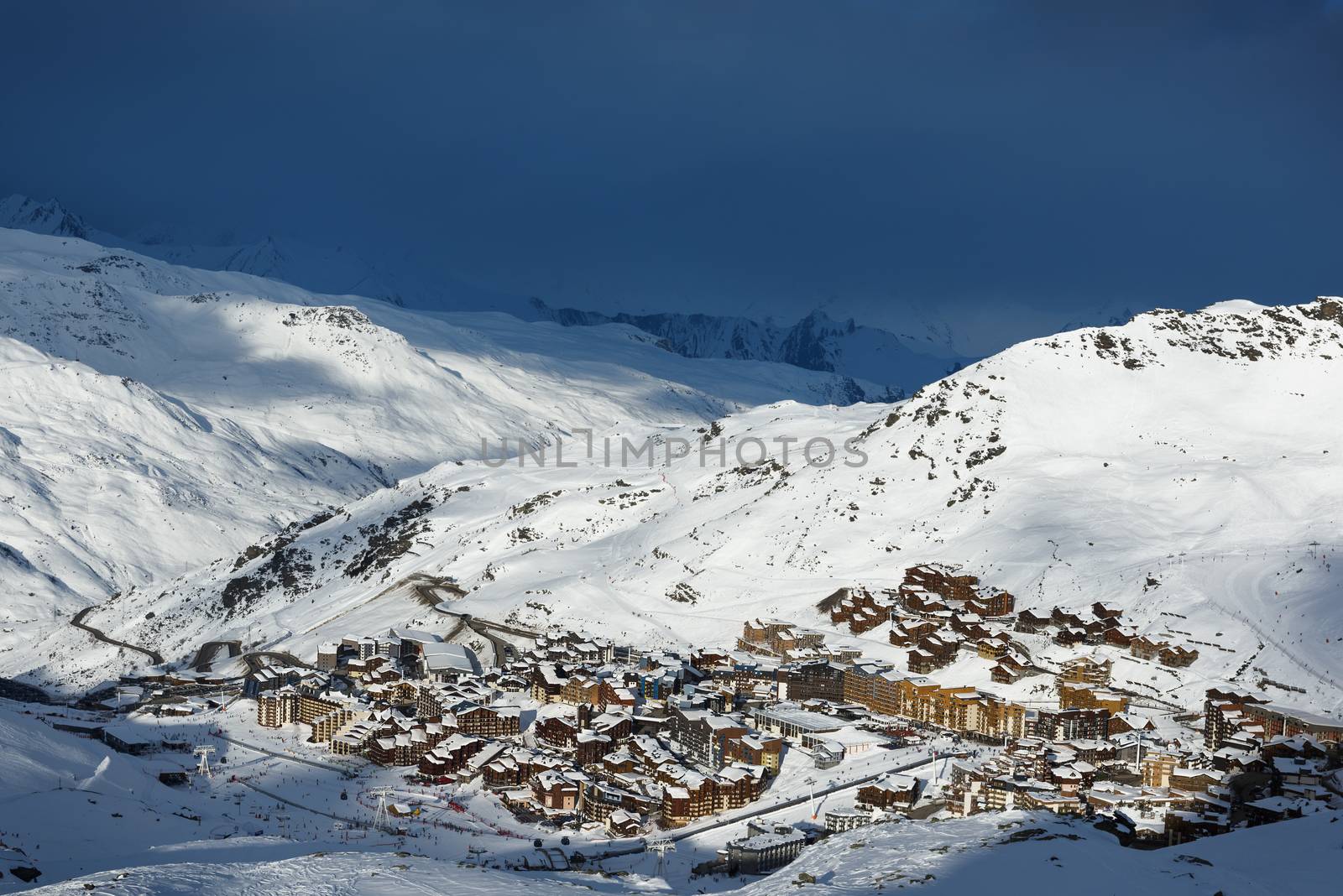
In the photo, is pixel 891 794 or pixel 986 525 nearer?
pixel 891 794

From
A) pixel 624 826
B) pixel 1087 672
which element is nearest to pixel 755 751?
pixel 624 826

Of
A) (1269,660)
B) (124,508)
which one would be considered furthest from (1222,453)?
(124,508)

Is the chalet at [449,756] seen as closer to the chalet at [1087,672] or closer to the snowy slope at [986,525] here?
the snowy slope at [986,525]

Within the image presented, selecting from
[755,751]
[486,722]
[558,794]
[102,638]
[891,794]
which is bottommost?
[102,638]

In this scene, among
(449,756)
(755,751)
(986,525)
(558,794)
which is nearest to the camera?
(558,794)

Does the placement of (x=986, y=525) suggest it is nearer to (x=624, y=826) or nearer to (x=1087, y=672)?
(x=1087, y=672)

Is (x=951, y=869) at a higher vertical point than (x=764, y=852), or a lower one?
higher

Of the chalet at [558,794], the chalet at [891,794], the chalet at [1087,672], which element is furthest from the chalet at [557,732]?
the chalet at [1087,672]

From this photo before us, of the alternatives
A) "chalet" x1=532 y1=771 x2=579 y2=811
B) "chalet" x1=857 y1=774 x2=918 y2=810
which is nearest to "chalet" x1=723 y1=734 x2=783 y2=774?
"chalet" x1=857 y1=774 x2=918 y2=810

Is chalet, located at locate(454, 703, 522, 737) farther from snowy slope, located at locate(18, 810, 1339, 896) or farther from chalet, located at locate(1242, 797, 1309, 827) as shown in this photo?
chalet, located at locate(1242, 797, 1309, 827)
